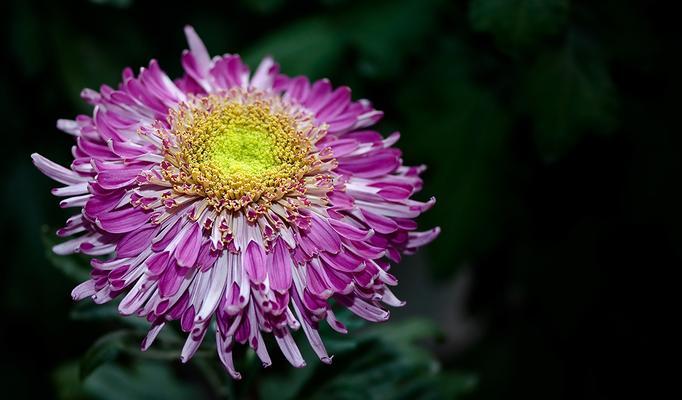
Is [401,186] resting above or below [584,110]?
below

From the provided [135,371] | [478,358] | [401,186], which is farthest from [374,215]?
[478,358]

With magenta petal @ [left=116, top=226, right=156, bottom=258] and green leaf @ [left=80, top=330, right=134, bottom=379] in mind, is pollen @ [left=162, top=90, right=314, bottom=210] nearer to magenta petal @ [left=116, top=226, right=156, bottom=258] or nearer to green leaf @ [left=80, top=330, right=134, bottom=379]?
magenta petal @ [left=116, top=226, right=156, bottom=258]

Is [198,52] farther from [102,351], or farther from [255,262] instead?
[102,351]

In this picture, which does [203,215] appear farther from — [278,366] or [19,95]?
[19,95]

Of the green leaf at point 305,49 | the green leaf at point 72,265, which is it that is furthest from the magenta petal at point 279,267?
the green leaf at point 305,49

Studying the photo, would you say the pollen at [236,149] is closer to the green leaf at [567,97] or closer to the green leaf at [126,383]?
the green leaf at [567,97]

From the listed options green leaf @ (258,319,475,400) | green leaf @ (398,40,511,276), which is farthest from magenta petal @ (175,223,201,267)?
green leaf @ (398,40,511,276)
